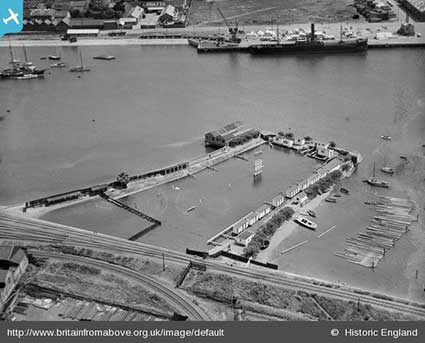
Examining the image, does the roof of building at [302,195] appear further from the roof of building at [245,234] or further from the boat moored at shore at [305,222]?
the roof of building at [245,234]

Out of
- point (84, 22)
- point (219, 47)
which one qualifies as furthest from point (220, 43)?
point (84, 22)

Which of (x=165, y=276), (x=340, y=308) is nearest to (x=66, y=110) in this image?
(x=165, y=276)

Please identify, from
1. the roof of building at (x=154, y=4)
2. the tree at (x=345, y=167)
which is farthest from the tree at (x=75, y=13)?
the tree at (x=345, y=167)

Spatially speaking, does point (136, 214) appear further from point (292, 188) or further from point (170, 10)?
point (170, 10)

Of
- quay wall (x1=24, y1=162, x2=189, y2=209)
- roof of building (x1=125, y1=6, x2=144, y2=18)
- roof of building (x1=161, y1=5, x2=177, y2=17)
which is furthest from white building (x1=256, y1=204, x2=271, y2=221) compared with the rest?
roof of building (x1=125, y1=6, x2=144, y2=18)

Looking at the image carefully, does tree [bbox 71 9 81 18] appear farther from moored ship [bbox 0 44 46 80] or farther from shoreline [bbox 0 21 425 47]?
moored ship [bbox 0 44 46 80]

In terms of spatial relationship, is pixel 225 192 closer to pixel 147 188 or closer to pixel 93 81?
pixel 147 188
